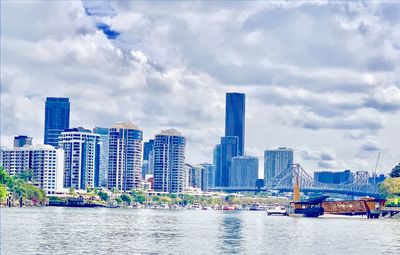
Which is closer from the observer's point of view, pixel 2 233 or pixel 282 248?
pixel 282 248

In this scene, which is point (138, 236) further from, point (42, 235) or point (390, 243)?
point (390, 243)

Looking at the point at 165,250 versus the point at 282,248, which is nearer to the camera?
the point at 165,250

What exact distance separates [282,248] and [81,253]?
22.0 m

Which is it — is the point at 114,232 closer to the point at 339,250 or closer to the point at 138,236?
the point at 138,236

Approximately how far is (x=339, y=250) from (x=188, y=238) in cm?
2176

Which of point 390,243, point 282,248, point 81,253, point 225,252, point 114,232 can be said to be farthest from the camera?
point 114,232

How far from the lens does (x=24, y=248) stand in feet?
265

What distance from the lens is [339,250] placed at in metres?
86.9

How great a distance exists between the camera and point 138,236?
104 meters

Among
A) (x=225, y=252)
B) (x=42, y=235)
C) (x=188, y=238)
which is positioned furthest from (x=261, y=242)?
(x=42, y=235)

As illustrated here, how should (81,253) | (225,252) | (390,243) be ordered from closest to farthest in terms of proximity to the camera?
(81,253) → (225,252) → (390,243)

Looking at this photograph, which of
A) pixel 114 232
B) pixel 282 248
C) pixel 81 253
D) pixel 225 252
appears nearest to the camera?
pixel 81 253

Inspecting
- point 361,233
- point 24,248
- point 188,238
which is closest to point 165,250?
point 24,248

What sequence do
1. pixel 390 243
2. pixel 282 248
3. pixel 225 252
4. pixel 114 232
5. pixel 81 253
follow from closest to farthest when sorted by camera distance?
1. pixel 81 253
2. pixel 225 252
3. pixel 282 248
4. pixel 390 243
5. pixel 114 232
